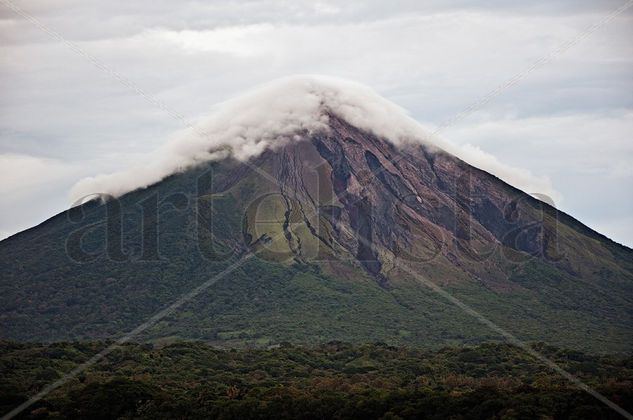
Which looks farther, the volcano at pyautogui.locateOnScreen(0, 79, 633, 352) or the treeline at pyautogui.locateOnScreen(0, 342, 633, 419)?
the volcano at pyautogui.locateOnScreen(0, 79, 633, 352)

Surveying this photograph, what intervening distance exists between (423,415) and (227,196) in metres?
95.0

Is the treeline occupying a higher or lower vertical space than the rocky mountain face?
lower

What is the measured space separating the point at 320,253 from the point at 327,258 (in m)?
1.63

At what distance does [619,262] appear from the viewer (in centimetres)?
14550

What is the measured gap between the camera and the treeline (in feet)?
182

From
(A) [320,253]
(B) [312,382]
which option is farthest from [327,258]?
(B) [312,382]

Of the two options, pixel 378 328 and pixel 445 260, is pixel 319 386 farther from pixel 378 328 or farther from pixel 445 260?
pixel 445 260

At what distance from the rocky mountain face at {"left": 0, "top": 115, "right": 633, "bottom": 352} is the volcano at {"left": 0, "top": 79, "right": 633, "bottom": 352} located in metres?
0.31

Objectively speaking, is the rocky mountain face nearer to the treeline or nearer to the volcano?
the volcano

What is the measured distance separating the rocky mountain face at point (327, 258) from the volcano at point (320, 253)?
0.31m

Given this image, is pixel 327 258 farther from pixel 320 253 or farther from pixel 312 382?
pixel 312 382

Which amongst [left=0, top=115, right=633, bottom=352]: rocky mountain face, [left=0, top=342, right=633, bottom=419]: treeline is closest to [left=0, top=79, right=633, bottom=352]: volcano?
[left=0, top=115, right=633, bottom=352]: rocky mountain face

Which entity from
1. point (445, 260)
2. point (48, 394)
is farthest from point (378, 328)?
point (48, 394)

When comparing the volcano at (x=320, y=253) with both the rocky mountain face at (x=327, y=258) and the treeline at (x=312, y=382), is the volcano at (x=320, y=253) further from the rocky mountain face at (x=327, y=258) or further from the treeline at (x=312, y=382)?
the treeline at (x=312, y=382)
